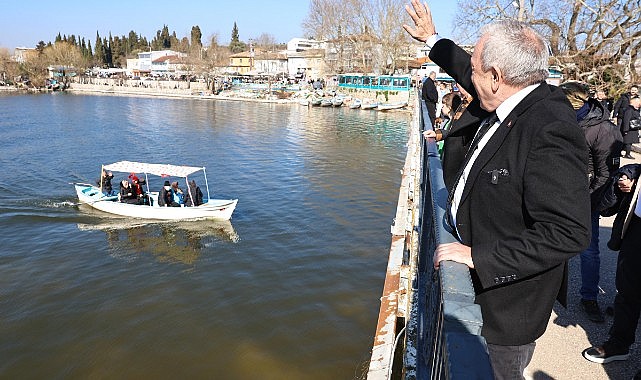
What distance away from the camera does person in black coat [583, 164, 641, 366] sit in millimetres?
3600

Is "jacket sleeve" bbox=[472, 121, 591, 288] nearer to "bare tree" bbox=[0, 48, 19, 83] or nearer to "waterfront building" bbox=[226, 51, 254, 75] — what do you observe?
"waterfront building" bbox=[226, 51, 254, 75]

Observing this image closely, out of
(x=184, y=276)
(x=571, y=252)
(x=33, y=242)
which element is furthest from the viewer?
(x=33, y=242)

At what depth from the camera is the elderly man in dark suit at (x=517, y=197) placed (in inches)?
61.1

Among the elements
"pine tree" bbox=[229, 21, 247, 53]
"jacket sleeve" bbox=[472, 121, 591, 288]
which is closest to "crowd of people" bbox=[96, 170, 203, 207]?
"jacket sleeve" bbox=[472, 121, 591, 288]

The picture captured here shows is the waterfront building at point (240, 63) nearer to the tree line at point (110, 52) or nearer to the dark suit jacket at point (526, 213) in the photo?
the tree line at point (110, 52)

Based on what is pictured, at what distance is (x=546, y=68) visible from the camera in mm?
1751

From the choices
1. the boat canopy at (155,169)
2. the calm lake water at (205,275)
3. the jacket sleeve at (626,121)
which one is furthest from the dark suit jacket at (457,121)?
the boat canopy at (155,169)

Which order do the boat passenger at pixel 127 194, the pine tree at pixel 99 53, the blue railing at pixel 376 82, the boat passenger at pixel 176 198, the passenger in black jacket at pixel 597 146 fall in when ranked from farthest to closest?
the pine tree at pixel 99 53, the blue railing at pixel 376 82, the boat passenger at pixel 127 194, the boat passenger at pixel 176 198, the passenger in black jacket at pixel 597 146

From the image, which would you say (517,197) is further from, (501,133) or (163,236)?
(163,236)

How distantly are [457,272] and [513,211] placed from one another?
365 mm

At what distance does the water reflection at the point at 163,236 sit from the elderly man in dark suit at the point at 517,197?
12577 mm

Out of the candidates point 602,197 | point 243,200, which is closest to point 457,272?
point 602,197

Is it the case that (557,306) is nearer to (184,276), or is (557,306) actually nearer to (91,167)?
(184,276)

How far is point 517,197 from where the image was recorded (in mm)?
1688
